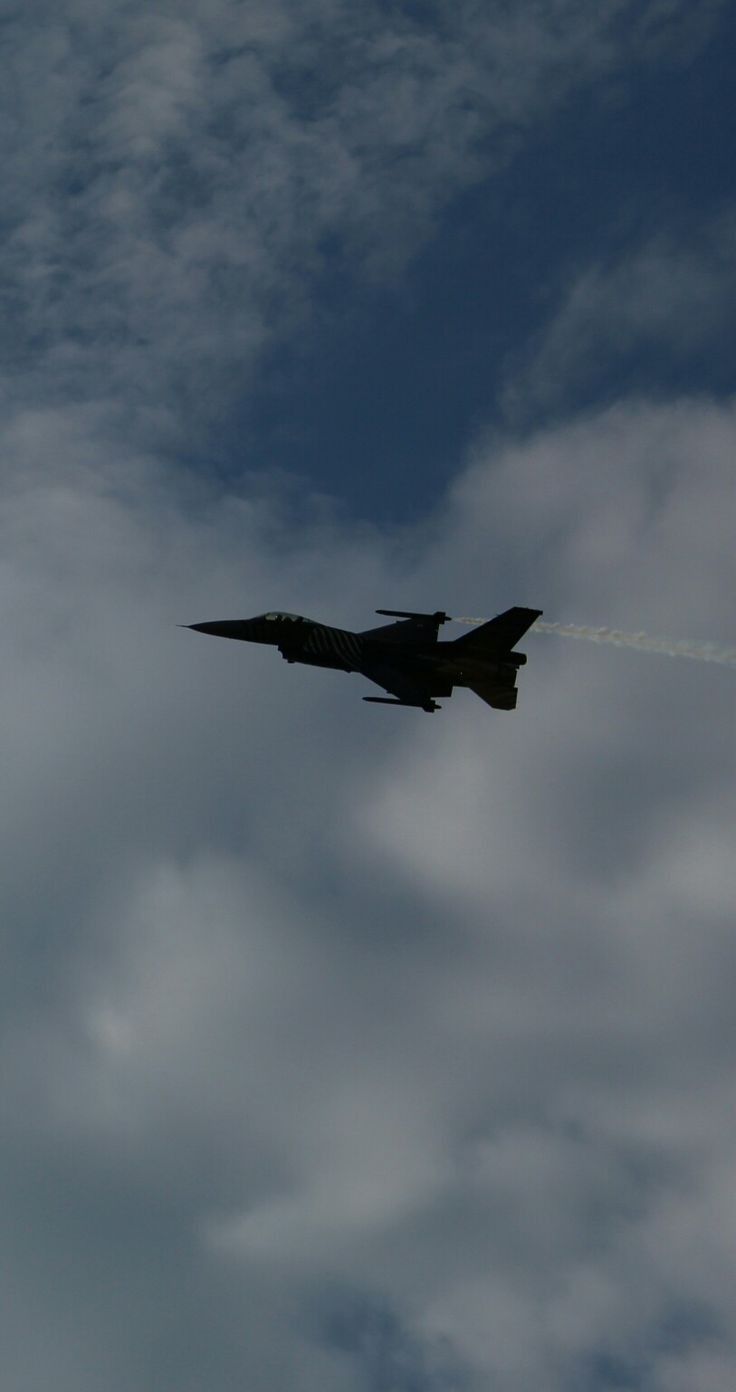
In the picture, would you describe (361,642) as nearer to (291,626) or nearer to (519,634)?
(291,626)

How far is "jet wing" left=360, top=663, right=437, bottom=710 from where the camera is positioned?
303 ft

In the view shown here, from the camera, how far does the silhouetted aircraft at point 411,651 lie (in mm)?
91062

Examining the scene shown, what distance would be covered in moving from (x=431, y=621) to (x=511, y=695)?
8.49 meters

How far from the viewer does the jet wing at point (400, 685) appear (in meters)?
92.5

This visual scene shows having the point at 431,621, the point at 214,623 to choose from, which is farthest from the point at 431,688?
the point at 214,623

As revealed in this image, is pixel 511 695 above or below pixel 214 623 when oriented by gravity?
below

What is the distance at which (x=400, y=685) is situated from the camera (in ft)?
305

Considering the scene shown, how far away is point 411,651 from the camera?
306ft

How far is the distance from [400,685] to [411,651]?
9.23 feet

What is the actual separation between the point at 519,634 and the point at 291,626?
59.0ft

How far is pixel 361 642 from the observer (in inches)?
3713

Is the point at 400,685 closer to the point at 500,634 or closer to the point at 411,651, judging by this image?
the point at 411,651

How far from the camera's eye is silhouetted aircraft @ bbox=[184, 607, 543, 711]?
299 feet

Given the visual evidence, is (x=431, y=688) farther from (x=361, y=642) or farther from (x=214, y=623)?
(x=214, y=623)
